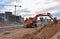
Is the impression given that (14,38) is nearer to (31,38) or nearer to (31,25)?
(31,38)

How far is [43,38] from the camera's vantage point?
668 inches

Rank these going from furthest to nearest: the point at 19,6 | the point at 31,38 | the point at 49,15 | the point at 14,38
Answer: the point at 19,6, the point at 49,15, the point at 14,38, the point at 31,38

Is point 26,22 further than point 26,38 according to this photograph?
Yes

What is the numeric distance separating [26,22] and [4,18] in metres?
63.2

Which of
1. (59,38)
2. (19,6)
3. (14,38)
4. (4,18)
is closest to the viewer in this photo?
(59,38)

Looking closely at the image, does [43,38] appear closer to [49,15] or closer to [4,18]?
[49,15]

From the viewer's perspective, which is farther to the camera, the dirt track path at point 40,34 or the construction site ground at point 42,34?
the dirt track path at point 40,34

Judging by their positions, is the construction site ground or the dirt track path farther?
the dirt track path

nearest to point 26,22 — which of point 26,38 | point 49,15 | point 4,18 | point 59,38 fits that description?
point 49,15

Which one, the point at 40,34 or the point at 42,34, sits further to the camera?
the point at 40,34

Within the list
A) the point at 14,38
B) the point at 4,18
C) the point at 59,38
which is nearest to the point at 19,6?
the point at 4,18

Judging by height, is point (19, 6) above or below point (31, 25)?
above

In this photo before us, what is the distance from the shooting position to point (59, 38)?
44.5ft

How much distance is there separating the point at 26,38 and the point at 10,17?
8639 centimetres
